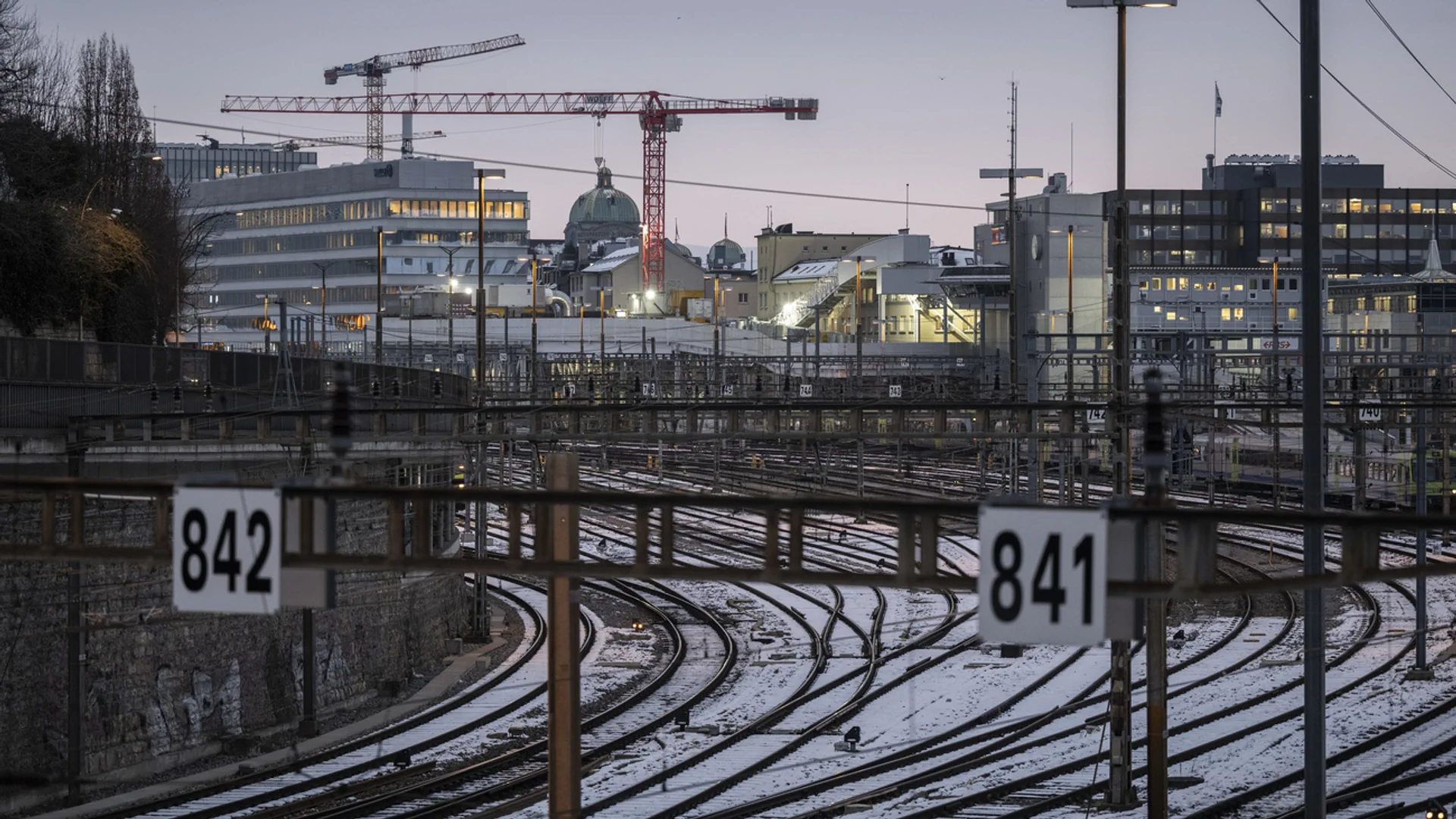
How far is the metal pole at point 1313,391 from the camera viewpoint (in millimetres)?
11117

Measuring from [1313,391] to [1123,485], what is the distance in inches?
144

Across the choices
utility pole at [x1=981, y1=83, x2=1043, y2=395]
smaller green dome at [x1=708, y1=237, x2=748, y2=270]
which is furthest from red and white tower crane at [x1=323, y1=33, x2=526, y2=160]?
utility pole at [x1=981, y1=83, x2=1043, y2=395]

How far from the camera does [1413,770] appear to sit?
1780 centimetres

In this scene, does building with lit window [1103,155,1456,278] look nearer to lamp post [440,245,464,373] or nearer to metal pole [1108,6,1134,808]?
lamp post [440,245,464,373]

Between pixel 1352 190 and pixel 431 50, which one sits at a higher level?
pixel 431 50

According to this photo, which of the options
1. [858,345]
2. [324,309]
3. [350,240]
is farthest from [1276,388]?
[350,240]

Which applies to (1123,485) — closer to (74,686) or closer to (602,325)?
(74,686)

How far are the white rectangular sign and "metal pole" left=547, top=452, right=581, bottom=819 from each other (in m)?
1.73

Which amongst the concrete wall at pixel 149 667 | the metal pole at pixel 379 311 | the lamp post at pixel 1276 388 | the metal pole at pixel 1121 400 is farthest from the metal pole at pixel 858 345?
the metal pole at pixel 1121 400

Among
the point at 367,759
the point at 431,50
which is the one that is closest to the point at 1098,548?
the point at 367,759

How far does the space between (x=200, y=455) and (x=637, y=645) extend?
8474 millimetres

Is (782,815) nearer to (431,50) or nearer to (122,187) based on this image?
(122,187)

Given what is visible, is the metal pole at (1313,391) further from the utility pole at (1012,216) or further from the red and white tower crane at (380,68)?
the red and white tower crane at (380,68)

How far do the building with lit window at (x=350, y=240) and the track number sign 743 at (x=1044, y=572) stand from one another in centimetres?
9565
